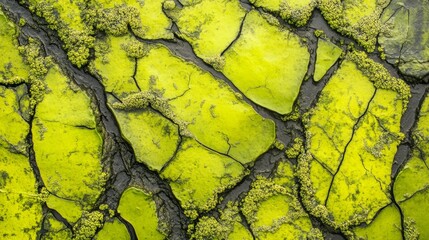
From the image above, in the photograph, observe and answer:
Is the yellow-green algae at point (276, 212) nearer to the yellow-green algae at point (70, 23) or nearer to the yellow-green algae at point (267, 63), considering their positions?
the yellow-green algae at point (267, 63)

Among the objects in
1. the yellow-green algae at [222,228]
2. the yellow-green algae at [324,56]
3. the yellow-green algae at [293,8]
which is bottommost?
the yellow-green algae at [222,228]

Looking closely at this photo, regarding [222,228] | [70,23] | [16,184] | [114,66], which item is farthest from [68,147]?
[222,228]

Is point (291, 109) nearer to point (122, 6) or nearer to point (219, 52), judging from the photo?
point (219, 52)

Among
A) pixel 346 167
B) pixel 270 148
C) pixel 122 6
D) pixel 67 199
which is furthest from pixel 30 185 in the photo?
pixel 346 167

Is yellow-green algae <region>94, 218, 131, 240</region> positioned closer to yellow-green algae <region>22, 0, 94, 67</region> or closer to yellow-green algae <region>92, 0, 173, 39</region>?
yellow-green algae <region>22, 0, 94, 67</region>

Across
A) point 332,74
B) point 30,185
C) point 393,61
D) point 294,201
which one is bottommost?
point 30,185

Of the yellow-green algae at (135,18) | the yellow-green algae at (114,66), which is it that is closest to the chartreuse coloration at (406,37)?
the yellow-green algae at (135,18)
